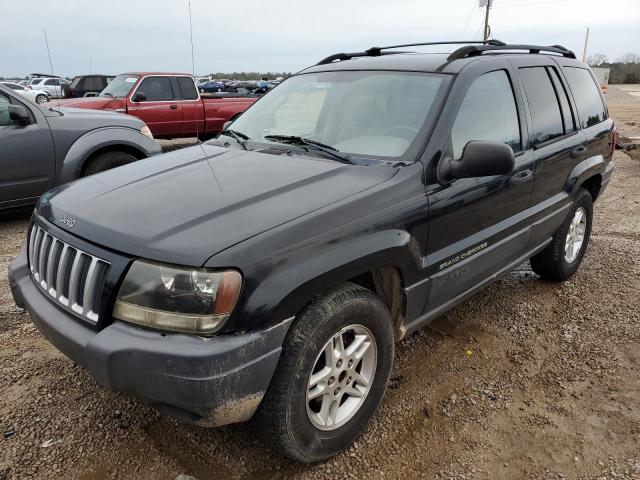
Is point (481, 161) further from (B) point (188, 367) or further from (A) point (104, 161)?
(A) point (104, 161)

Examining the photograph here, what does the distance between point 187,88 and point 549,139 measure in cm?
953

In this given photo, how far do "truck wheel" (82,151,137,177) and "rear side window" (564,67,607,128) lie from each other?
16.1 feet

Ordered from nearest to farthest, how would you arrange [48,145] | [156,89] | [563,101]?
[563,101]
[48,145]
[156,89]

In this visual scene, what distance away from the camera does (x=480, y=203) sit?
2.95 metres

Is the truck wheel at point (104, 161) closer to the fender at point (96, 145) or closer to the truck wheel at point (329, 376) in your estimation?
the fender at point (96, 145)

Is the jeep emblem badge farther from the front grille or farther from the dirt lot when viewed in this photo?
the dirt lot

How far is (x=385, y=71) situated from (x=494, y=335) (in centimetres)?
191

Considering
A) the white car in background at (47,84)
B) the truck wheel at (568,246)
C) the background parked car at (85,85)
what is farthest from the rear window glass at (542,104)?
the white car in background at (47,84)

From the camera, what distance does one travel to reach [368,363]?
97.6 inches

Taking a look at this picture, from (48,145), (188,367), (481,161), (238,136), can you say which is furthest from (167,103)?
(188,367)

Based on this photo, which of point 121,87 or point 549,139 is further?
point 121,87

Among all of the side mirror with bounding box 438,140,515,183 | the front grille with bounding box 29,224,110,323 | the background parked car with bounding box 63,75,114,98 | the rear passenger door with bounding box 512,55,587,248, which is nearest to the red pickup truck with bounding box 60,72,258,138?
the background parked car with bounding box 63,75,114,98

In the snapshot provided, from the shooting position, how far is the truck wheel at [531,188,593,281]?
416 centimetres

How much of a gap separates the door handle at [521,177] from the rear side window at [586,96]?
113cm
